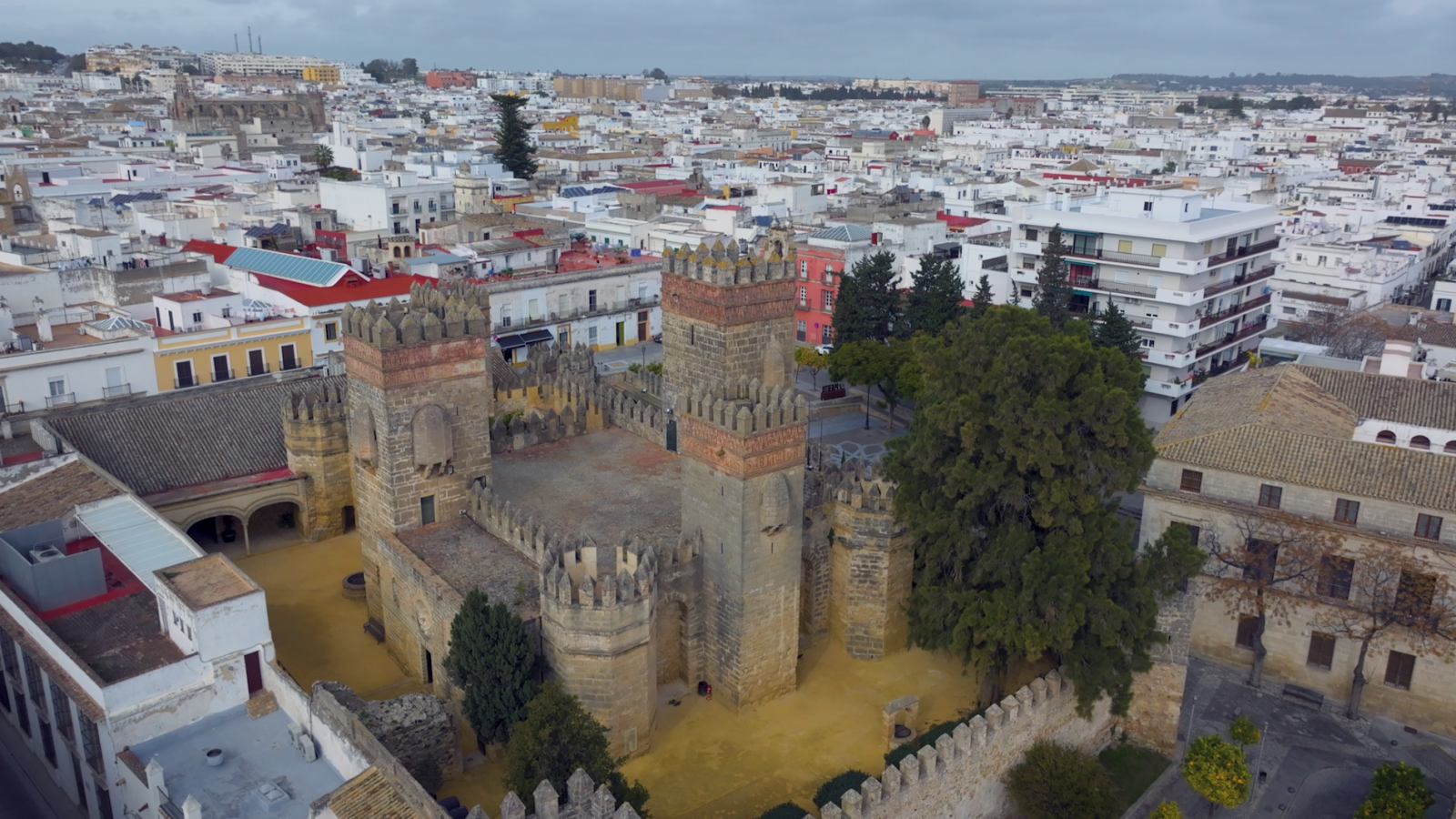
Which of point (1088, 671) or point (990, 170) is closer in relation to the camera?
point (1088, 671)

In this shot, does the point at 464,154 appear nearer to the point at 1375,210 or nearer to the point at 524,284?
the point at 524,284

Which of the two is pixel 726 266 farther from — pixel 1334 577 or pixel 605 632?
pixel 1334 577

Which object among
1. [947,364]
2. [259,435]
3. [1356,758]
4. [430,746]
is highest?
[947,364]

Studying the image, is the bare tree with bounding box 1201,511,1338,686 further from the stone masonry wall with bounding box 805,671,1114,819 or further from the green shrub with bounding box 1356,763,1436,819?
the green shrub with bounding box 1356,763,1436,819

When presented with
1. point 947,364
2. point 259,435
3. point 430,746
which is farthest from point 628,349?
point 430,746

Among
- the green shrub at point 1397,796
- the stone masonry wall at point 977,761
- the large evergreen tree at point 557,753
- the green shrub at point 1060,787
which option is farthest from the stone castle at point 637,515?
the green shrub at point 1397,796

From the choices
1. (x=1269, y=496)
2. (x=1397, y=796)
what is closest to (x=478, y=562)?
(x=1397, y=796)
